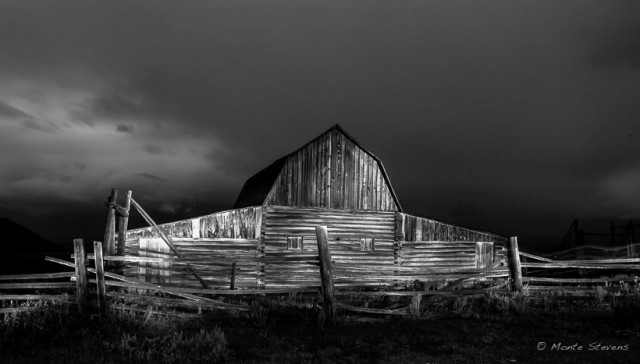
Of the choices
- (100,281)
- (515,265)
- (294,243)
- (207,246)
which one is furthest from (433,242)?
(100,281)

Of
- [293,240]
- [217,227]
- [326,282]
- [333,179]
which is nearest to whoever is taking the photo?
[326,282]

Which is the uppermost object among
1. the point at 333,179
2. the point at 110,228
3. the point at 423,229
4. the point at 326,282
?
the point at 333,179

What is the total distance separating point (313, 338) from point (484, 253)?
1559cm

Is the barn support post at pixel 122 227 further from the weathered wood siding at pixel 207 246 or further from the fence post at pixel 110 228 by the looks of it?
the weathered wood siding at pixel 207 246

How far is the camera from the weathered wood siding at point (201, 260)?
1694 centimetres

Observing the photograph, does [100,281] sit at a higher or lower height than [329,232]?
lower

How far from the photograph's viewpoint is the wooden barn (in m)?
17.8

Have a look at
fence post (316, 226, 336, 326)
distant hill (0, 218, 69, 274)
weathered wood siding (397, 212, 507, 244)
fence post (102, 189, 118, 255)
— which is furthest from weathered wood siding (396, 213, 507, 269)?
distant hill (0, 218, 69, 274)

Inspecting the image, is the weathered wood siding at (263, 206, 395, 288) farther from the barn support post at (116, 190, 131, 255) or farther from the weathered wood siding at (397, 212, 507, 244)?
the barn support post at (116, 190, 131, 255)

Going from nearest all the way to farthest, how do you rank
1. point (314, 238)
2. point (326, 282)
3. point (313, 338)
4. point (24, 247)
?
point (313, 338)
point (326, 282)
point (314, 238)
point (24, 247)

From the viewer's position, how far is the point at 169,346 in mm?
7164

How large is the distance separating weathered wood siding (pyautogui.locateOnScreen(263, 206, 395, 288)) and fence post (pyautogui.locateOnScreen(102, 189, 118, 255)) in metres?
8.33

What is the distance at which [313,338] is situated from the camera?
26.6 feet

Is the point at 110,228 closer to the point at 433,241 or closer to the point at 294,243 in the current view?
the point at 294,243
